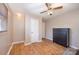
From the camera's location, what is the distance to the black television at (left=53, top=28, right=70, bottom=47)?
207cm

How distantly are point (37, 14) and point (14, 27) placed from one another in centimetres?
64

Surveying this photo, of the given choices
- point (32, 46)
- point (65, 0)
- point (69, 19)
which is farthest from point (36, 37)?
point (65, 0)

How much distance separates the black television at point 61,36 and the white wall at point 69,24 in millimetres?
83

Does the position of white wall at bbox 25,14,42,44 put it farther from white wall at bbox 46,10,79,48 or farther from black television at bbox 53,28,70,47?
black television at bbox 53,28,70,47

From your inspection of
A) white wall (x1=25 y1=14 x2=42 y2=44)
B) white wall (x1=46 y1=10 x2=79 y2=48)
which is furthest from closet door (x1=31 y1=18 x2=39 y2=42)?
white wall (x1=46 y1=10 x2=79 y2=48)

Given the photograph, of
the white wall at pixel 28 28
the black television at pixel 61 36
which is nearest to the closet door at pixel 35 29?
the white wall at pixel 28 28

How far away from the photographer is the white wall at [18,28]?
A: 2084 millimetres

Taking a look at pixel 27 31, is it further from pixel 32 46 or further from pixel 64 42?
pixel 64 42

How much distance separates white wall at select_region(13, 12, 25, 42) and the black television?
2.41 feet

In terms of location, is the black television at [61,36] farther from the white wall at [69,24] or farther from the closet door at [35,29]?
the closet door at [35,29]

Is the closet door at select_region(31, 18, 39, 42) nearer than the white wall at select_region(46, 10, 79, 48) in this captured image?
No

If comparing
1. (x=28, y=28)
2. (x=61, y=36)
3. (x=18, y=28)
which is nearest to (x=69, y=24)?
(x=61, y=36)

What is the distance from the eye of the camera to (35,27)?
6.73ft

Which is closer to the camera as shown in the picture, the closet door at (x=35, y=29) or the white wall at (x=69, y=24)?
the white wall at (x=69, y=24)
